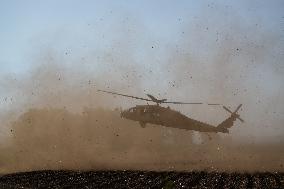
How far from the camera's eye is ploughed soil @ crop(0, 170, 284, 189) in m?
28.3

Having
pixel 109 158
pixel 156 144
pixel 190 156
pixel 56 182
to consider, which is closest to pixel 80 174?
pixel 56 182

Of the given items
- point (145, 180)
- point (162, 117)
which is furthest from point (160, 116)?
point (145, 180)

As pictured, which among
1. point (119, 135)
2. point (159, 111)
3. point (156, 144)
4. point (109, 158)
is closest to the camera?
point (159, 111)

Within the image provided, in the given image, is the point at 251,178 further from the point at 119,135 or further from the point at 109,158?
the point at 119,135

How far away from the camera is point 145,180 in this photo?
3098 centimetres

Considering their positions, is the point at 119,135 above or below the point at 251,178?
above

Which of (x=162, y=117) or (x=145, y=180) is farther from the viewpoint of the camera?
(x=162, y=117)

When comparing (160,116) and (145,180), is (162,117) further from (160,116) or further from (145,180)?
(145,180)

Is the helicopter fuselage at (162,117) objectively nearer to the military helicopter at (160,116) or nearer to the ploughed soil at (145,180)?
the military helicopter at (160,116)

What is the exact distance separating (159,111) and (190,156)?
15412mm

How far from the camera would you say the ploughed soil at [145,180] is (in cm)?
2830

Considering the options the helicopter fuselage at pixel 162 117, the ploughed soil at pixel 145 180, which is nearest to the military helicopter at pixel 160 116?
the helicopter fuselage at pixel 162 117

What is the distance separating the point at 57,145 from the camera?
56.9m

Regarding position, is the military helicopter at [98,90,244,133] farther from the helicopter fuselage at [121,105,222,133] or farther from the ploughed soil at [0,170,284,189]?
the ploughed soil at [0,170,284,189]
